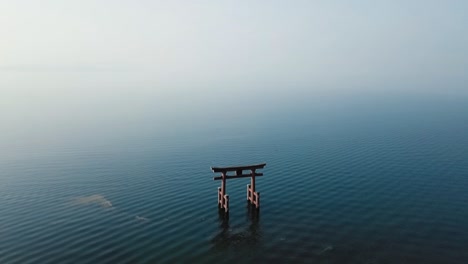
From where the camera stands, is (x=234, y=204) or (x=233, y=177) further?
(x=234, y=204)

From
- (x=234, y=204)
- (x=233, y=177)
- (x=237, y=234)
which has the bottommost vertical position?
(x=237, y=234)

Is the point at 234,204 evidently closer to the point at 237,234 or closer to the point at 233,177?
the point at 233,177

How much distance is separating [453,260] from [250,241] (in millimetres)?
16649

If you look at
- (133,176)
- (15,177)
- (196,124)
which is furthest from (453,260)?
(196,124)

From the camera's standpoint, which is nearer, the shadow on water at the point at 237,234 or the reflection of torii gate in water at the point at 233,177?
the shadow on water at the point at 237,234

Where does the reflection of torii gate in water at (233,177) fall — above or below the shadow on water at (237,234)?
above

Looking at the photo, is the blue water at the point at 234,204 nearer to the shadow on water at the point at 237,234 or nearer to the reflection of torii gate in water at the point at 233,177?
the shadow on water at the point at 237,234

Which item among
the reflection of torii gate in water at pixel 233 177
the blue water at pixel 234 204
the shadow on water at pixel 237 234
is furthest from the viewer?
the reflection of torii gate in water at pixel 233 177

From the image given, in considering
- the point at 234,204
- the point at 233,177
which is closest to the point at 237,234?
the point at 233,177

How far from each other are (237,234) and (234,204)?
7975mm

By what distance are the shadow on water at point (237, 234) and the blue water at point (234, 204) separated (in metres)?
0.13

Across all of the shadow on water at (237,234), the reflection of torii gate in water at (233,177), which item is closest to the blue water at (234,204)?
the shadow on water at (237,234)

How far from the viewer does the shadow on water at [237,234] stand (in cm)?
3147

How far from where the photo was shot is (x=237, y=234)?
33.5 m
